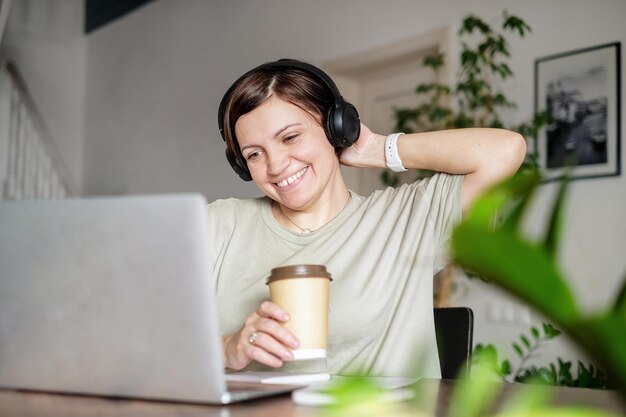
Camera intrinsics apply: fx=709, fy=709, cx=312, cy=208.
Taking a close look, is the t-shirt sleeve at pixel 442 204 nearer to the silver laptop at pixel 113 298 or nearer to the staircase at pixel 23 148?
the silver laptop at pixel 113 298

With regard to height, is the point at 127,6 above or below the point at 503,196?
above

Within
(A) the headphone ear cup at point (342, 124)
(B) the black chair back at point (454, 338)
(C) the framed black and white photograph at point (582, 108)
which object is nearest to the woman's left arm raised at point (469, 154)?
(A) the headphone ear cup at point (342, 124)

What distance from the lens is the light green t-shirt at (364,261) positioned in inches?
56.5

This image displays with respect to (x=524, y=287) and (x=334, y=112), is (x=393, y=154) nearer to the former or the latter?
(x=334, y=112)

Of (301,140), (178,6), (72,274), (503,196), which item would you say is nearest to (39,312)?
(72,274)

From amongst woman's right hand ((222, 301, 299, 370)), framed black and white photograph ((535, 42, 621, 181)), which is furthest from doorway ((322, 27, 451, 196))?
woman's right hand ((222, 301, 299, 370))

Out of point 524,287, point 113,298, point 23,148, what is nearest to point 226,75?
point 23,148

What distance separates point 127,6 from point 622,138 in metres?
4.81

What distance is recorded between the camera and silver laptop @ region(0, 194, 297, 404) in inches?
26.4

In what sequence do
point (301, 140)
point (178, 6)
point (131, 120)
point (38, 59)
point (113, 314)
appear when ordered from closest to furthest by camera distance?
point (113, 314), point (301, 140), point (178, 6), point (131, 120), point (38, 59)

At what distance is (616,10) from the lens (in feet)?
9.98

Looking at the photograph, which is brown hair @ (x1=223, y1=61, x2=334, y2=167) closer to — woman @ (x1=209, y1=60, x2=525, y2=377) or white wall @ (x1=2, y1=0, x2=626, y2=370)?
woman @ (x1=209, y1=60, x2=525, y2=377)

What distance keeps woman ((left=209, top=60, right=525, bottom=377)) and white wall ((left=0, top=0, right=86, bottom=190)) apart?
217 inches

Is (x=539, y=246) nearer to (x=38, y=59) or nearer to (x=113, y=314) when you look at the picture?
(x=113, y=314)
